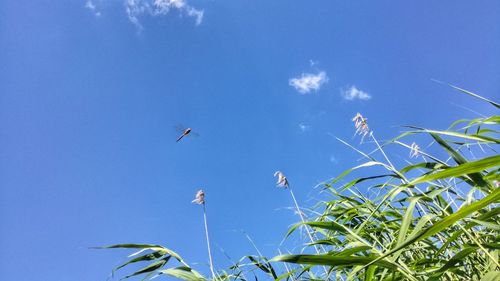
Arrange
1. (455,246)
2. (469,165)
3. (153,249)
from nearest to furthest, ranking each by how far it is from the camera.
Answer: (469,165) → (153,249) → (455,246)

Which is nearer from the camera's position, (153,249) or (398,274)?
(398,274)

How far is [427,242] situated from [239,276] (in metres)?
0.79

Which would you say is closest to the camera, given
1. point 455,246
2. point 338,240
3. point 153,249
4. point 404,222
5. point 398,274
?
point 404,222

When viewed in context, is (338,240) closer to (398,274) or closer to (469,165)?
(398,274)

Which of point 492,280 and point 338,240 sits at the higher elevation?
point 338,240

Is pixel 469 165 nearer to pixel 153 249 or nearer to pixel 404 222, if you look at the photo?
pixel 404 222

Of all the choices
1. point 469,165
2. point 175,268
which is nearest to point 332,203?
point 175,268

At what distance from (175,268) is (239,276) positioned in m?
0.44

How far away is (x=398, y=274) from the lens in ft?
4.73

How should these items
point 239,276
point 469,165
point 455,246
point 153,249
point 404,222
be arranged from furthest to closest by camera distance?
1. point 239,276
2. point 455,246
3. point 153,249
4. point 404,222
5. point 469,165

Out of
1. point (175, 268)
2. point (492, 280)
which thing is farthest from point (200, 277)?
point (492, 280)

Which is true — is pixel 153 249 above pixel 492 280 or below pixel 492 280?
above

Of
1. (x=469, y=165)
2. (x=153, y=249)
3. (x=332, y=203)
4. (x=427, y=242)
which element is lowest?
(x=469, y=165)

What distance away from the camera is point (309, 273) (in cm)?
192
